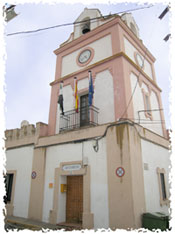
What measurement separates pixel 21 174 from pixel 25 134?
6.92 ft

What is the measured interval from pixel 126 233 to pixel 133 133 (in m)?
3.19

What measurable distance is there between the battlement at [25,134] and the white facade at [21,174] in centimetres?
37

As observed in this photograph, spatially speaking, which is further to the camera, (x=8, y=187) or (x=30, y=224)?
(x=8, y=187)

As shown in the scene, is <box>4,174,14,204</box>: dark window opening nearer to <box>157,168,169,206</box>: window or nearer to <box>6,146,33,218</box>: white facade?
<box>6,146,33,218</box>: white facade

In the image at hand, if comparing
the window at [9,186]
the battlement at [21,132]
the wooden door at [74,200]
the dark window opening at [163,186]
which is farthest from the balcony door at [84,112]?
the window at [9,186]

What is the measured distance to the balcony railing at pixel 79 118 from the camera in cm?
909

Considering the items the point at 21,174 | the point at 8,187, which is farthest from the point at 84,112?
the point at 8,187

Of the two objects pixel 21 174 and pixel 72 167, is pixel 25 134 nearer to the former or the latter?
pixel 21 174

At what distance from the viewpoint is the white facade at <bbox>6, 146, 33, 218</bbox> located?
9.64m

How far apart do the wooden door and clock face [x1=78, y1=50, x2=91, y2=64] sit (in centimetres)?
605

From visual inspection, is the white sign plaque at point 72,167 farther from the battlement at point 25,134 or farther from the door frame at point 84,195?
the battlement at point 25,134

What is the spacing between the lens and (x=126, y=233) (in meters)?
5.77

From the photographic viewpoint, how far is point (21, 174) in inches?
409

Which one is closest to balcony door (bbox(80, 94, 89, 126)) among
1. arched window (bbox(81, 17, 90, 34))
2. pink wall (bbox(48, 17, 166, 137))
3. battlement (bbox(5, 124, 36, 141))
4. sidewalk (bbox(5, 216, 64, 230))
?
pink wall (bbox(48, 17, 166, 137))
